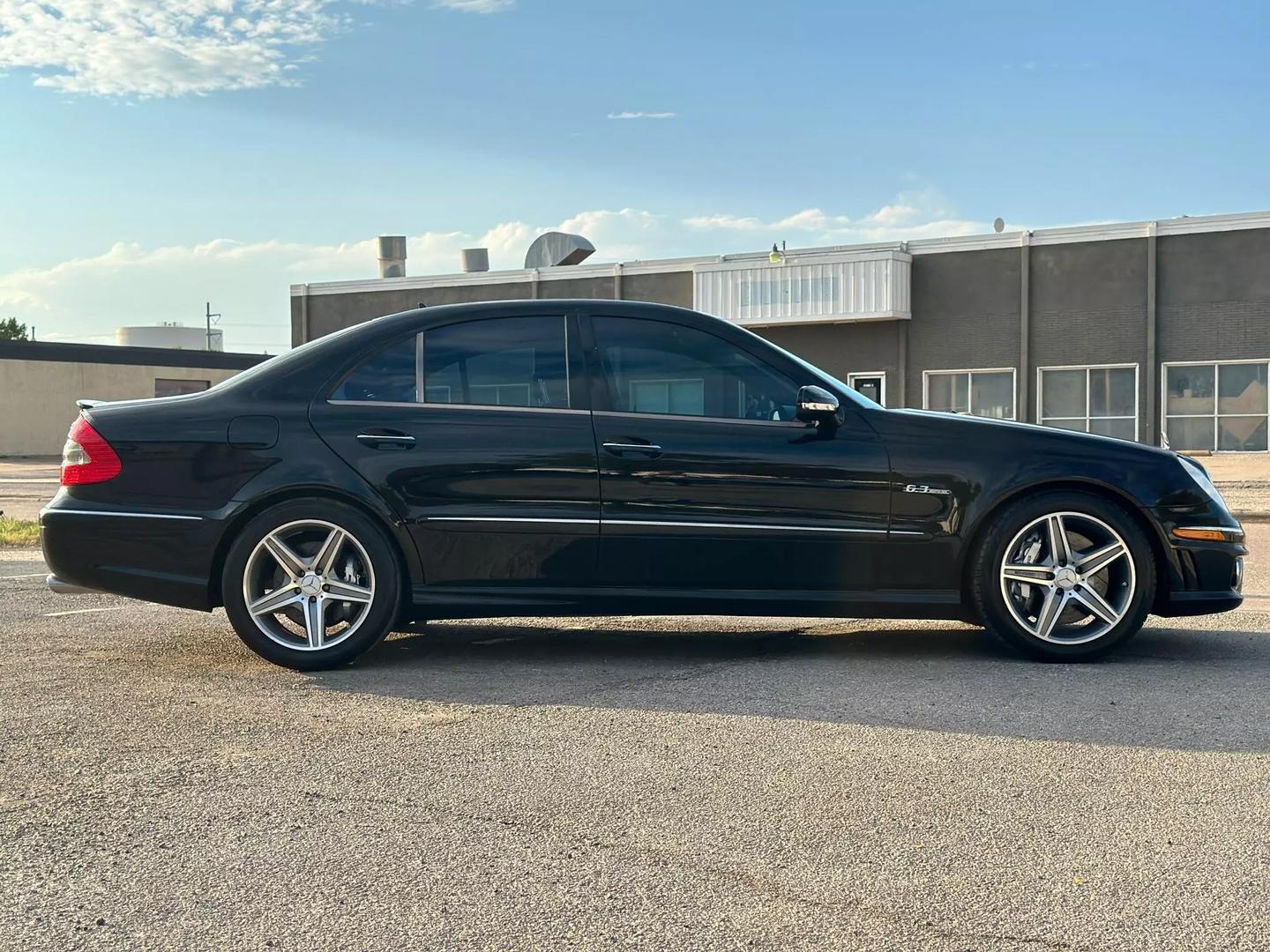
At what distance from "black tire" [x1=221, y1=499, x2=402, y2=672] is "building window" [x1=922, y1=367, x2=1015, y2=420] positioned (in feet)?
95.2

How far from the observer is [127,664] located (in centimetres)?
600

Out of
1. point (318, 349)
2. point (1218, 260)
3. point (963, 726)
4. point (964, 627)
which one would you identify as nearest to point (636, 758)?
point (963, 726)

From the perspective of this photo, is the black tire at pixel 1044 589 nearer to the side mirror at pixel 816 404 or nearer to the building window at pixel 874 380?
the side mirror at pixel 816 404

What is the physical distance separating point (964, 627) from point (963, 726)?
2.56m

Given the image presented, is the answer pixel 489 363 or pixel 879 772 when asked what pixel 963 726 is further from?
pixel 489 363

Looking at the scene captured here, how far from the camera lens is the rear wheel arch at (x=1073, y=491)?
6055mm

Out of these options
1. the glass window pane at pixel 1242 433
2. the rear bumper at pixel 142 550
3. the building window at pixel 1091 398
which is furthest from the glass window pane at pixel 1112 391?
the rear bumper at pixel 142 550

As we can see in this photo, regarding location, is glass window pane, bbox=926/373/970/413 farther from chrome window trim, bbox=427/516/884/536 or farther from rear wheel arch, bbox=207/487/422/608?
rear wheel arch, bbox=207/487/422/608

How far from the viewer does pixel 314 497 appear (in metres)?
5.92

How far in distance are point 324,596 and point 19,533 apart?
8130 mm

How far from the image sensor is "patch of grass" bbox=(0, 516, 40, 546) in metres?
12.3

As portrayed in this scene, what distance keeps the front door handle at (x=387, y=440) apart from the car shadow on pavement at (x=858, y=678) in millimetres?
980

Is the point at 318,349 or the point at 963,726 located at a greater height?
the point at 318,349

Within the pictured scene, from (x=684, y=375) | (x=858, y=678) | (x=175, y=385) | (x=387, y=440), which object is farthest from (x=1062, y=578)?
(x=175, y=385)
